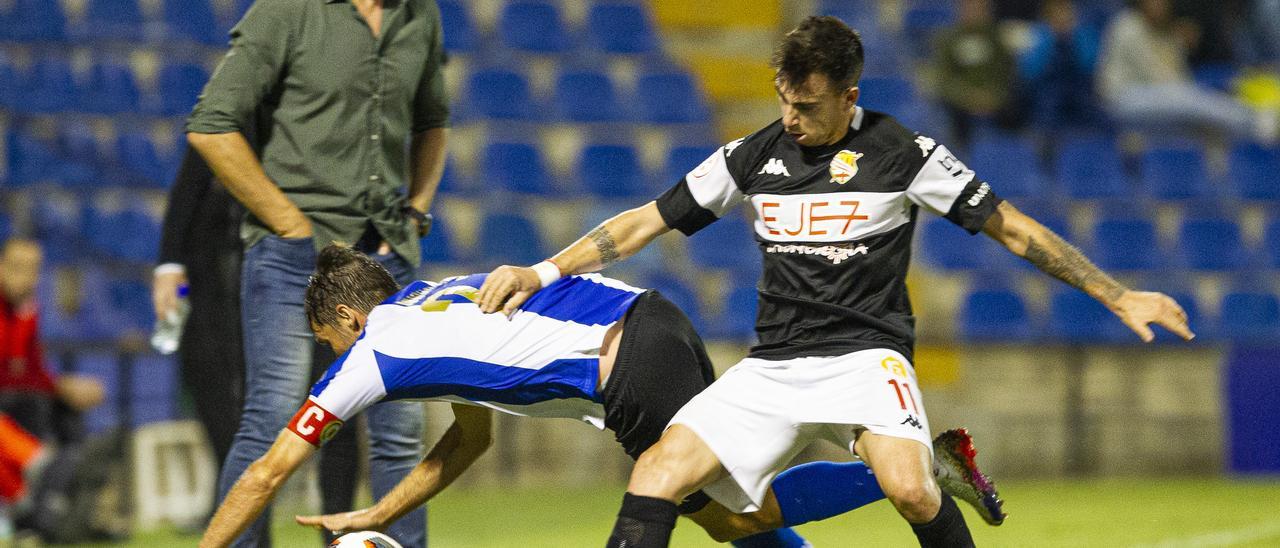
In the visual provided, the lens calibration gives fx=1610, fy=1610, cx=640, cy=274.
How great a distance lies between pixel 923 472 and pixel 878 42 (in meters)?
10.1

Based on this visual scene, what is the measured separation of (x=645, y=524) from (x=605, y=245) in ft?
2.86

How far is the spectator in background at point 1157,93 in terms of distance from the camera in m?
13.2

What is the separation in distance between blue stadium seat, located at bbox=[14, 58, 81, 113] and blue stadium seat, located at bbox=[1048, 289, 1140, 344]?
6.99 meters

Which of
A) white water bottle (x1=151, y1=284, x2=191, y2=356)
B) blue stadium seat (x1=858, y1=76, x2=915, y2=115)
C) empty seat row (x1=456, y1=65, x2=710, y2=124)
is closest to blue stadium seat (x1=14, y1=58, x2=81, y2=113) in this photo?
empty seat row (x1=456, y1=65, x2=710, y2=124)

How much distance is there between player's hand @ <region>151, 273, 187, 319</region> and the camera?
495 cm

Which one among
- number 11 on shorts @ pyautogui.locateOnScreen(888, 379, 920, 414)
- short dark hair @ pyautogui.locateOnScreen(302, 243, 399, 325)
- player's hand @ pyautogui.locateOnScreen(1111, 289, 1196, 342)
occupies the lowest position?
number 11 on shorts @ pyautogui.locateOnScreen(888, 379, 920, 414)

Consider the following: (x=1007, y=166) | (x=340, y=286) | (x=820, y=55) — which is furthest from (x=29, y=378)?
(x=1007, y=166)

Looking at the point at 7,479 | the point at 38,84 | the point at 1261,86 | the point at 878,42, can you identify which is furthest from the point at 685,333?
the point at 1261,86

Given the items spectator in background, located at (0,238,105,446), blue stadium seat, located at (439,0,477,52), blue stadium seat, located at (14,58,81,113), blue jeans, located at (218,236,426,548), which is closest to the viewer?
blue jeans, located at (218,236,426,548)

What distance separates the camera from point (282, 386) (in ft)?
15.0

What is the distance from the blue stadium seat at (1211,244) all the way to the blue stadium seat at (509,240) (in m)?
5.03

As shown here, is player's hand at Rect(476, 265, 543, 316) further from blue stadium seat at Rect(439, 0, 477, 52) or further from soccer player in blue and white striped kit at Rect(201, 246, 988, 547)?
blue stadium seat at Rect(439, 0, 477, 52)

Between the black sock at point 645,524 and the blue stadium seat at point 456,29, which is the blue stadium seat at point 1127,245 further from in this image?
the black sock at point 645,524

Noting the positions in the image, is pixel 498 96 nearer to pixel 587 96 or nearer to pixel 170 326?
pixel 587 96
